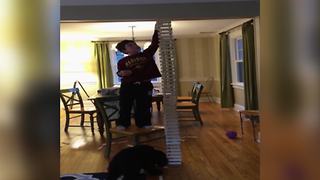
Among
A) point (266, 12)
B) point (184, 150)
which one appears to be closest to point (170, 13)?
point (184, 150)

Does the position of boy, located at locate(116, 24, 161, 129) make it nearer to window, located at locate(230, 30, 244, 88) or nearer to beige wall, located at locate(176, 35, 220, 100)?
window, located at locate(230, 30, 244, 88)

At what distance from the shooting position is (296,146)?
1.97 ft

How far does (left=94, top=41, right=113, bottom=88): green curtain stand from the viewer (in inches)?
421

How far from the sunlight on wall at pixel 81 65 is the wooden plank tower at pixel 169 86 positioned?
6.93m

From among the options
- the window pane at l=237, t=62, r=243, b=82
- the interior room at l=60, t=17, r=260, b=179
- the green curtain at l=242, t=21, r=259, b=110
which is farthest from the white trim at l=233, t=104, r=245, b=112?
the green curtain at l=242, t=21, r=259, b=110

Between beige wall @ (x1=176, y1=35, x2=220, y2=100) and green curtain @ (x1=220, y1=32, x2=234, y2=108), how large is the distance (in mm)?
1524

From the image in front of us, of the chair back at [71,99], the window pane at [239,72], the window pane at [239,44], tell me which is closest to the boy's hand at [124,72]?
the chair back at [71,99]

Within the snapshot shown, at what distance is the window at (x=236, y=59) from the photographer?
8.60 metres

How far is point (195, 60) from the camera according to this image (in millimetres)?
10938

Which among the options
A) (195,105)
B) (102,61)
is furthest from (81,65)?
(195,105)

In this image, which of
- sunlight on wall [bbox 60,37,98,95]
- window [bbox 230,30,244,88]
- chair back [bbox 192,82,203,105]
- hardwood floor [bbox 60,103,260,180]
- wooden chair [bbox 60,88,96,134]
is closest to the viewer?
hardwood floor [bbox 60,103,260,180]

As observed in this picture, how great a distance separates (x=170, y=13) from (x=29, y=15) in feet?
15.0

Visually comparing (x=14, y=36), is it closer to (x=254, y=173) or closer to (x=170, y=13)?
(x=254, y=173)

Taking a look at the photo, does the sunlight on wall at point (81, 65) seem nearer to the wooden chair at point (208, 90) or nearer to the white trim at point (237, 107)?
the wooden chair at point (208, 90)
